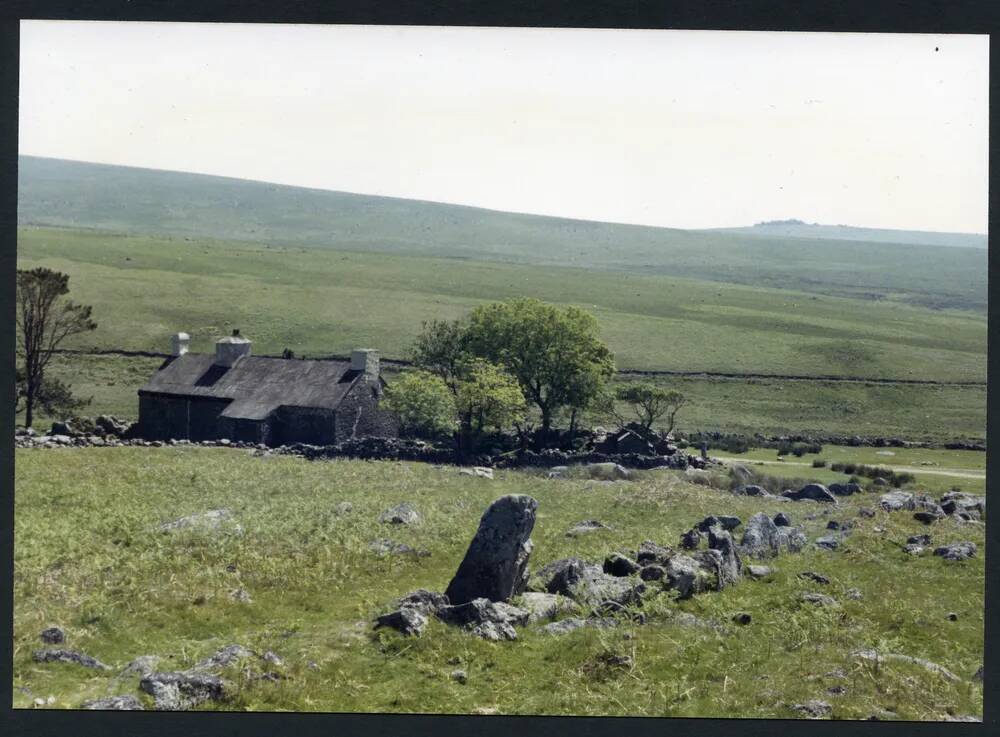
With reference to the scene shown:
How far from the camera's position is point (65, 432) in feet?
131

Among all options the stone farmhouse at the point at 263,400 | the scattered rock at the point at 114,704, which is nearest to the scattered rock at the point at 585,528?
the scattered rock at the point at 114,704

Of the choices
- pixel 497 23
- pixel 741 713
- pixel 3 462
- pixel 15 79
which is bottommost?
pixel 741 713

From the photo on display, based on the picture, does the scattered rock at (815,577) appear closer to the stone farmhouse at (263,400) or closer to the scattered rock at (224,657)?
the scattered rock at (224,657)

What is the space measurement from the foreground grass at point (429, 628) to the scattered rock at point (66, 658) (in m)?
0.17

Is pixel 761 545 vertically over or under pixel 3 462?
under

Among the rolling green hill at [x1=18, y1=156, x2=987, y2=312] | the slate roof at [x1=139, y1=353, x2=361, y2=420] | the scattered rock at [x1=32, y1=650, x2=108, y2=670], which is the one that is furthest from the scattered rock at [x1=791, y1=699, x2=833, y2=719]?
the rolling green hill at [x1=18, y1=156, x2=987, y2=312]

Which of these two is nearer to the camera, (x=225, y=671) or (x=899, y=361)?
(x=225, y=671)

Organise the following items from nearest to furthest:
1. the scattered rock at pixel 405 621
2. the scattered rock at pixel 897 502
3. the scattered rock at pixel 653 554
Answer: the scattered rock at pixel 405 621
the scattered rock at pixel 653 554
the scattered rock at pixel 897 502

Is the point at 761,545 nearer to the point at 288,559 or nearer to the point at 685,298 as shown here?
the point at 288,559

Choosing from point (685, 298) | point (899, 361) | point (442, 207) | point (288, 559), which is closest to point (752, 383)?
point (899, 361)

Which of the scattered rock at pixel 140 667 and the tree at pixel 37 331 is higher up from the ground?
the tree at pixel 37 331

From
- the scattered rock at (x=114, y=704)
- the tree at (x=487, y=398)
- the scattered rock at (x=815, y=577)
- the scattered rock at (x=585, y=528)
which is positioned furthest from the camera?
the tree at (x=487, y=398)

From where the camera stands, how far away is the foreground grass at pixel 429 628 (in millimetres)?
16203

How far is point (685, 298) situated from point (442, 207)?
7247 cm
